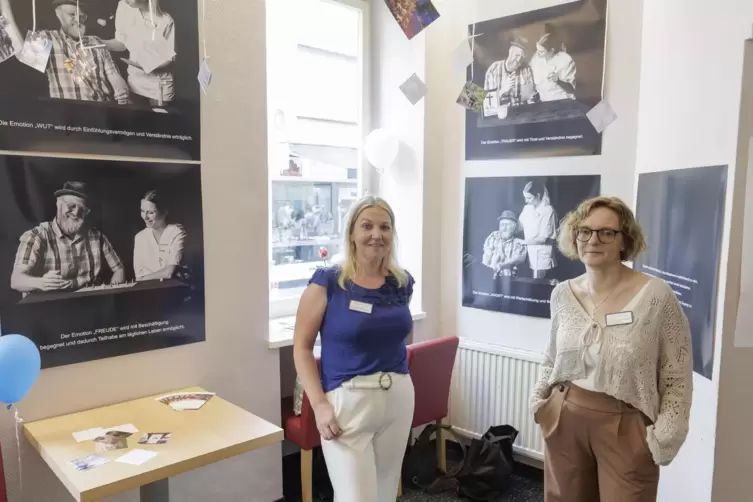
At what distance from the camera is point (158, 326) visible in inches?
90.5

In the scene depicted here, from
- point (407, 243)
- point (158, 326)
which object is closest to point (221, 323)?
point (158, 326)

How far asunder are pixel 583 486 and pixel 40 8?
2.48 metres

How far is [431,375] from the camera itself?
2969mm

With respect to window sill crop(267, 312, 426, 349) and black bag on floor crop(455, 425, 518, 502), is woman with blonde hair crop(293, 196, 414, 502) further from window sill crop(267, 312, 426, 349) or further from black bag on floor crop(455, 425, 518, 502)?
black bag on floor crop(455, 425, 518, 502)

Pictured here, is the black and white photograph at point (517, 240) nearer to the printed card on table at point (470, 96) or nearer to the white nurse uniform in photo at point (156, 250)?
the printed card on table at point (470, 96)

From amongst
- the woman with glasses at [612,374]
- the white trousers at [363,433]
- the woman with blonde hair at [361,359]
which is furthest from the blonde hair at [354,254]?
the woman with glasses at [612,374]

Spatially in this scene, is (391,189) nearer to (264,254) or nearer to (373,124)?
(373,124)

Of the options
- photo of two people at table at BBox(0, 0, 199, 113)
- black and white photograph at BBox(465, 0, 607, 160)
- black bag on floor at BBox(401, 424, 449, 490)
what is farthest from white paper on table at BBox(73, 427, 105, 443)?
black and white photograph at BBox(465, 0, 607, 160)

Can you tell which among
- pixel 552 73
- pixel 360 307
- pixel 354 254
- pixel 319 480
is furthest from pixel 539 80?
pixel 319 480

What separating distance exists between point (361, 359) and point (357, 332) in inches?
3.8

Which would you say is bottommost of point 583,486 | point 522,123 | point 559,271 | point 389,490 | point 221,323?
point 389,490

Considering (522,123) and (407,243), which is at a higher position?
(522,123)

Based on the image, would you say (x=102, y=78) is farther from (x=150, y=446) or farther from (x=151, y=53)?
(x=150, y=446)

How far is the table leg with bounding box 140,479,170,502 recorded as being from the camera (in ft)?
6.41
